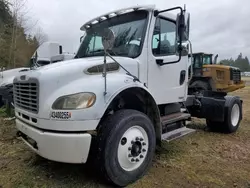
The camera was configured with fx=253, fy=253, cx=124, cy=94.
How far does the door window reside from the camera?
408 centimetres

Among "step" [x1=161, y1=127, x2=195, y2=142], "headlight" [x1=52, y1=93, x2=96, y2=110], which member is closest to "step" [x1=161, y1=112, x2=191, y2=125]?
"step" [x1=161, y1=127, x2=195, y2=142]

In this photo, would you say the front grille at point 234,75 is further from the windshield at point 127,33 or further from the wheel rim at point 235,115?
the windshield at point 127,33

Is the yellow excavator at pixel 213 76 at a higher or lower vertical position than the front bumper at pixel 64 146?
higher

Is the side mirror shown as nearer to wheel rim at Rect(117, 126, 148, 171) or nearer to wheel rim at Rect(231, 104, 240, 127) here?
wheel rim at Rect(117, 126, 148, 171)

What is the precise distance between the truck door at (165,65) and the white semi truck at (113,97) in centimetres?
2

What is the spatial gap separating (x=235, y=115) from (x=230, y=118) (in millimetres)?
483

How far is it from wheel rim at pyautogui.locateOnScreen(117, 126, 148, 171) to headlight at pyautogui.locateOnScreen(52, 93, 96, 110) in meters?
0.65

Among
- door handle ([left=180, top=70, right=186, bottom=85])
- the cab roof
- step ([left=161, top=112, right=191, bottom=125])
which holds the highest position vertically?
the cab roof

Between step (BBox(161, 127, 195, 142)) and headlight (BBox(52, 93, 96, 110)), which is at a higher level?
headlight (BBox(52, 93, 96, 110))

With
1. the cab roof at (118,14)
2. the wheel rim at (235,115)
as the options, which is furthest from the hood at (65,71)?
the wheel rim at (235,115)

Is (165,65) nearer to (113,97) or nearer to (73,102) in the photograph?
(113,97)

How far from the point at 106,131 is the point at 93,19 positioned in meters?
2.48

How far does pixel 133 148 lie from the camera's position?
10.6ft

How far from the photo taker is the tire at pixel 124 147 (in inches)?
115
